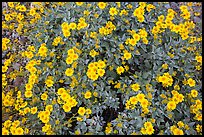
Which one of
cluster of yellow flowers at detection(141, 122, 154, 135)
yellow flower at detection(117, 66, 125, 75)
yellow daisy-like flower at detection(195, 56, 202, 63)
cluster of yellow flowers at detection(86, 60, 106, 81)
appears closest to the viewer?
cluster of yellow flowers at detection(141, 122, 154, 135)

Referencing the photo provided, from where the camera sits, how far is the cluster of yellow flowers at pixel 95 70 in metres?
2.32

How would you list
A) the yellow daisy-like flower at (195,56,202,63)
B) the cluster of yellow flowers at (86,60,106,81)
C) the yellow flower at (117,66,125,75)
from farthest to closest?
the yellow daisy-like flower at (195,56,202,63), the yellow flower at (117,66,125,75), the cluster of yellow flowers at (86,60,106,81)

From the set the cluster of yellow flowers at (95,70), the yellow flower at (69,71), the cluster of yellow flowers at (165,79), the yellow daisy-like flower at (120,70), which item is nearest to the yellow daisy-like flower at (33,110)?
the yellow flower at (69,71)

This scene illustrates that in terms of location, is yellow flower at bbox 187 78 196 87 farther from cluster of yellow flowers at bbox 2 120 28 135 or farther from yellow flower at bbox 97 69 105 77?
cluster of yellow flowers at bbox 2 120 28 135

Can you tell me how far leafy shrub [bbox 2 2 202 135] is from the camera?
225cm

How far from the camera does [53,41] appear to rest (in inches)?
106

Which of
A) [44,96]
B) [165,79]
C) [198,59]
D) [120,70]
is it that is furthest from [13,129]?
[198,59]

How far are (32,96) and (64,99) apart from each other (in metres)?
0.31

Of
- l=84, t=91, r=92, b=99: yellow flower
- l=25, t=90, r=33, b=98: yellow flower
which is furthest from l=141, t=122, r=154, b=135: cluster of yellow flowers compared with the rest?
l=25, t=90, r=33, b=98: yellow flower

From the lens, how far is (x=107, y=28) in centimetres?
252

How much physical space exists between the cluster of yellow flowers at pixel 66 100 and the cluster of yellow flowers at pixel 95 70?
0.22 metres

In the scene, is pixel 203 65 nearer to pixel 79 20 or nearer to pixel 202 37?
pixel 202 37

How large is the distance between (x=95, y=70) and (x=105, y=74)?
0.20 metres

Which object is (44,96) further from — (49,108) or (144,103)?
(144,103)
